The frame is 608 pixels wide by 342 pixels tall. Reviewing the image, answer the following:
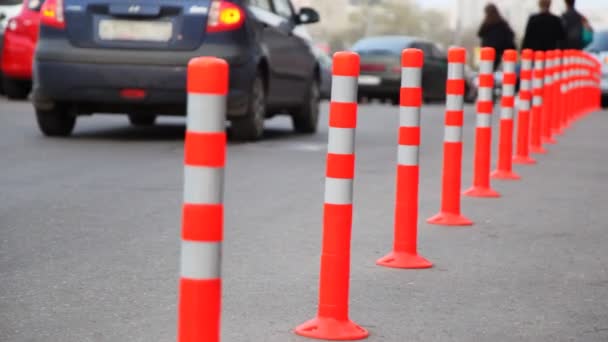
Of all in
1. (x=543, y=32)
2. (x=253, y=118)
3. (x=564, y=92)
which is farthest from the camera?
(x=564, y=92)

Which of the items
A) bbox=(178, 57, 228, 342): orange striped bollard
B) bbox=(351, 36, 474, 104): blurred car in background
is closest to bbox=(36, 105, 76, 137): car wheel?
bbox=(178, 57, 228, 342): orange striped bollard

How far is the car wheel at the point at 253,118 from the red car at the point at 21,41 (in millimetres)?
7153

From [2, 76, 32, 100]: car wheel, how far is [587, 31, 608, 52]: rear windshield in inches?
573

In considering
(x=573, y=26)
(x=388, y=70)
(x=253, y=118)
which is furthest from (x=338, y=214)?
(x=388, y=70)

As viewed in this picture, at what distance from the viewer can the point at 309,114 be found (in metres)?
15.5

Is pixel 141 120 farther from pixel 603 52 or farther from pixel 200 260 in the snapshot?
pixel 603 52

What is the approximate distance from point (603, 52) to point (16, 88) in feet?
48.2

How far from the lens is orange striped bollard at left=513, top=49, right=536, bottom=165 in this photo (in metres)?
12.2

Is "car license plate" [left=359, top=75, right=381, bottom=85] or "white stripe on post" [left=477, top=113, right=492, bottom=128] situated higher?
"white stripe on post" [left=477, top=113, right=492, bottom=128]

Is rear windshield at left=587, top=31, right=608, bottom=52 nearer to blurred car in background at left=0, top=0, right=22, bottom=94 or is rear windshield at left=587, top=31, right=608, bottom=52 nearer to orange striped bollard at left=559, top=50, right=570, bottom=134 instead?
orange striped bollard at left=559, top=50, right=570, bottom=134

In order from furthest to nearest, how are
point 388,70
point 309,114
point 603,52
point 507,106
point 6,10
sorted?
1. point 603,52
2. point 388,70
3. point 6,10
4. point 309,114
5. point 507,106

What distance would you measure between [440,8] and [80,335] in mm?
149414

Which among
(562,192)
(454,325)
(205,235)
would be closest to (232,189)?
(562,192)

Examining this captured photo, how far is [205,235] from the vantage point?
349cm
